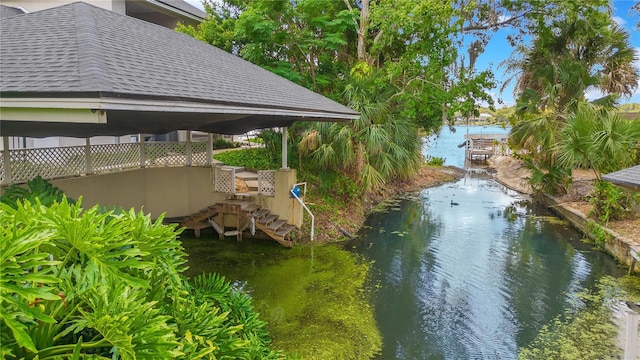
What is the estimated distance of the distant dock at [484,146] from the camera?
2985 cm

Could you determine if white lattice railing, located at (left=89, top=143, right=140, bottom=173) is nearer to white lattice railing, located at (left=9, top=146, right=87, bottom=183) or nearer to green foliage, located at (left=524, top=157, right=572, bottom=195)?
white lattice railing, located at (left=9, top=146, right=87, bottom=183)

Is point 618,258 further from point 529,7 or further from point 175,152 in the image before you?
point 175,152

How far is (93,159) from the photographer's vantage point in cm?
856

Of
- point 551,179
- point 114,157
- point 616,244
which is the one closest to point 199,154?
point 114,157

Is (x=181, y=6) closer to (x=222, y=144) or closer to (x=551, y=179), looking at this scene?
(x=222, y=144)

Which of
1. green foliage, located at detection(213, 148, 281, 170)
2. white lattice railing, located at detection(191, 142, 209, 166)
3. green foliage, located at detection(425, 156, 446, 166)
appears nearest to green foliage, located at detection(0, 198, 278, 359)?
white lattice railing, located at detection(191, 142, 209, 166)

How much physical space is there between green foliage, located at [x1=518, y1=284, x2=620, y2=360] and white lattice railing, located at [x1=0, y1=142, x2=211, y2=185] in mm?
7936

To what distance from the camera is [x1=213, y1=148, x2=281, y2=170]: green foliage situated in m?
13.3

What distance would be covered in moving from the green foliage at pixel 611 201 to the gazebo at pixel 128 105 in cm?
707

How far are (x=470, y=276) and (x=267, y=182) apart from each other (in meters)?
4.86

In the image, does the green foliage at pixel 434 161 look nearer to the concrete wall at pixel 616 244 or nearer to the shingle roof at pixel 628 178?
the concrete wall at pixel 616 244

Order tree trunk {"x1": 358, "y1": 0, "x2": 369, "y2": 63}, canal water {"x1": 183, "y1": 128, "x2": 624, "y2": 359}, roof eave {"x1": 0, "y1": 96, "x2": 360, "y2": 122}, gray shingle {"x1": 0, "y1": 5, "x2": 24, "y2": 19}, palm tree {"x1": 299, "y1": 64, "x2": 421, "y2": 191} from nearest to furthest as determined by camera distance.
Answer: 1. roof eave {"x1": 0, "y1": 96, "x2": 360, "y2": 122}
2. canal water {"x1": 183, "y1": 128, "x2": 624, "y2": 359}
3. gray shingle {"x1": 0, "y1": 5, "x2": 24, "y2": 19}
4. palm tree {"x1": 299, "y1": 64, "x2": 421, "y2": 191}
5. tree trunk {"x1": 358, "y1": 0, "x2": 369, "y2": 63}

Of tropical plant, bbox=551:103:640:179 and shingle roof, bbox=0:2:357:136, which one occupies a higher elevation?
shingle roof, bbox=0:2:357:136

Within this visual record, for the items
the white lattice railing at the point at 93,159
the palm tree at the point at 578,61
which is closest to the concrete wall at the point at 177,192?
the white lattice railing at the point at 93,159
